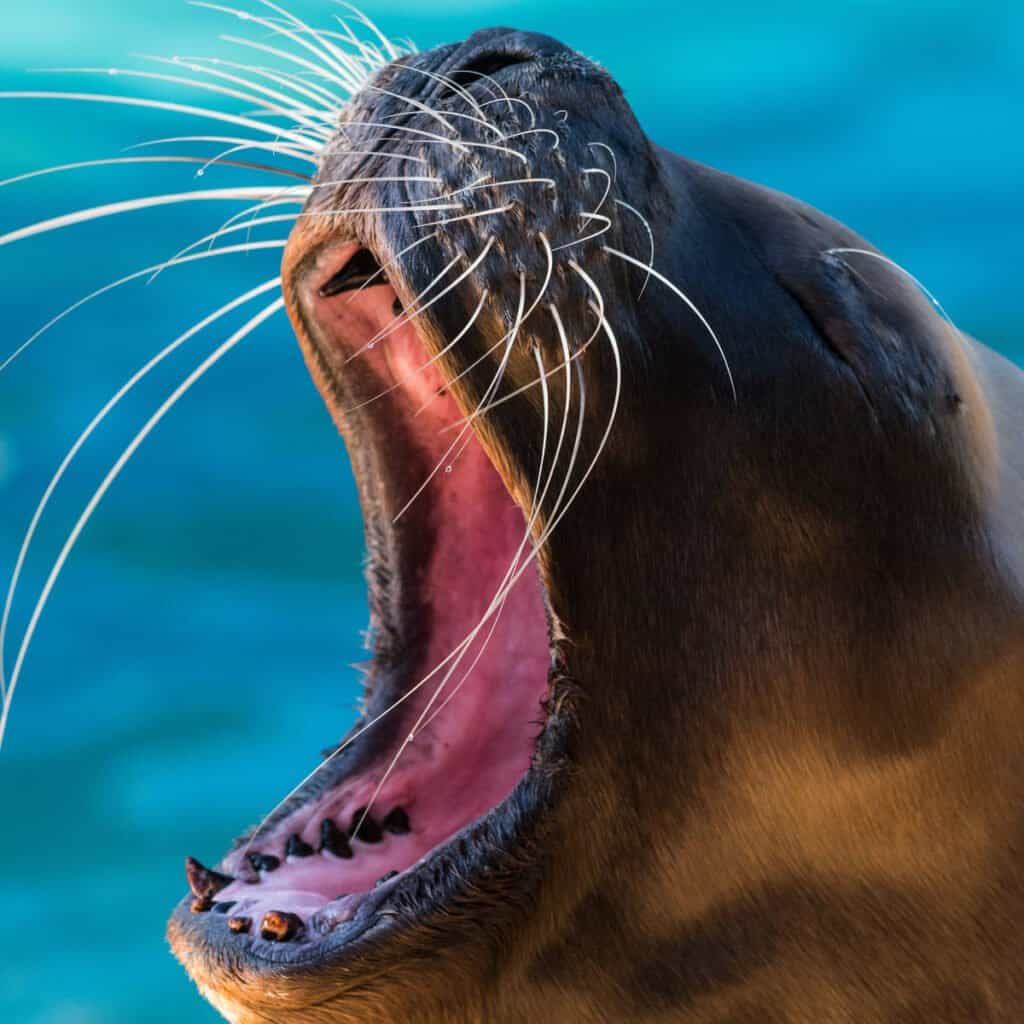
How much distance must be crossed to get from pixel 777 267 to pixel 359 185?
15.2 inches

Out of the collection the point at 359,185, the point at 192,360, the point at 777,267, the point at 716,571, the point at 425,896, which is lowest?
the point at 425,896

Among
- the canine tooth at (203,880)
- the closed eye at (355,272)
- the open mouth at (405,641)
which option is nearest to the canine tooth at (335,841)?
the open mouth at (405,641)

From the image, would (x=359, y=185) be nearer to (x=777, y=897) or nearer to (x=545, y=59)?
(x=545, y=59)

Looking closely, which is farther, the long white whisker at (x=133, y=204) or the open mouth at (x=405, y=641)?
the open mouth at (x=405, y=641)

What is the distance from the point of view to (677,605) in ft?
5.20

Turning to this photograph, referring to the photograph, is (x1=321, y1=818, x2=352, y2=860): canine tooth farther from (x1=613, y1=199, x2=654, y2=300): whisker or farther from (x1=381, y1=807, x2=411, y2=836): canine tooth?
(x1=613, y1=199, x2=654, y2=300): whisker

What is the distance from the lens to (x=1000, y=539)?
1681 millimetres

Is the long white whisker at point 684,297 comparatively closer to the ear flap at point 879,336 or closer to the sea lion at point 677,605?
the sea lion at point 677,605

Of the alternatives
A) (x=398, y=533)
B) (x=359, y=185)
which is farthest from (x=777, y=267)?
(x=398, y=533)

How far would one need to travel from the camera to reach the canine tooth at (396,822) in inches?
72.7

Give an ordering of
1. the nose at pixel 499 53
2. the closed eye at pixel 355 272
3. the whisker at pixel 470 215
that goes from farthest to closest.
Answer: the closed eye at pixel 355 272 < the nose at pixel 499 53 < the whisker at pixel 470 215

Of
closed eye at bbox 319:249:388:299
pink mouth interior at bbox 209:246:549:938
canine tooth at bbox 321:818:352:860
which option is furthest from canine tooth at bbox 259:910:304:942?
closed eye at bbox 319:249:388:299

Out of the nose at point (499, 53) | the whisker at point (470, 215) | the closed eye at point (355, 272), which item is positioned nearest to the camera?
the whisker at point (470, 215)

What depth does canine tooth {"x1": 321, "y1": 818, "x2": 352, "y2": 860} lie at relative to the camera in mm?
1810
